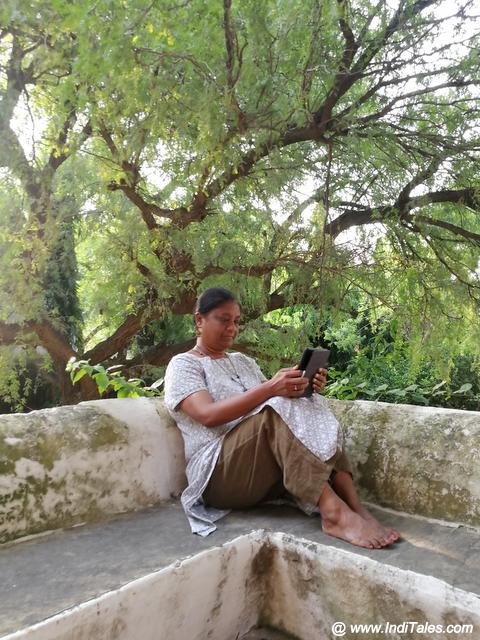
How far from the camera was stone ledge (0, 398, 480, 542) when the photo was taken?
168cm

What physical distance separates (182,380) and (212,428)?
21 centimetres

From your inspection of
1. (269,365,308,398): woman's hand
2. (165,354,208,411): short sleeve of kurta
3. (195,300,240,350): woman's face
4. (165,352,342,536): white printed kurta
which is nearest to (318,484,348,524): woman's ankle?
(165,352,342,536): white printed kurta

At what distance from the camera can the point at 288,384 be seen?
6.02ft

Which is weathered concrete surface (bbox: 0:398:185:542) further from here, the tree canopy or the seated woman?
the tree canopy

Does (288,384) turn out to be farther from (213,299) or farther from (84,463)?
(84,463)

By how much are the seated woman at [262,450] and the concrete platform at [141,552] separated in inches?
2.3

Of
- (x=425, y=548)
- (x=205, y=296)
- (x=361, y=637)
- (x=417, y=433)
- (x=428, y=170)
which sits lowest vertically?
(x=361, y=637)

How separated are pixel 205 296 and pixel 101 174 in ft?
10.6

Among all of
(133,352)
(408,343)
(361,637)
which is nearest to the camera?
(361,637)

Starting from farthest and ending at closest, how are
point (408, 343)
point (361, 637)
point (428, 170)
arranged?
point (408, 343) → point (428, 170) → point (361, 637)

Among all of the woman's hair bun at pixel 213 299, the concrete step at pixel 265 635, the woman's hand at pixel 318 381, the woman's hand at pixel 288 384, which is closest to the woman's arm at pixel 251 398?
the woman's hand at pixel 288 384

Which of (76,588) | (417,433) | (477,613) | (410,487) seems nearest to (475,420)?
A: (417,433)

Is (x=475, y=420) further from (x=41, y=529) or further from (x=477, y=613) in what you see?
(x=41, y=529)

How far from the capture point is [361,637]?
1396mm
